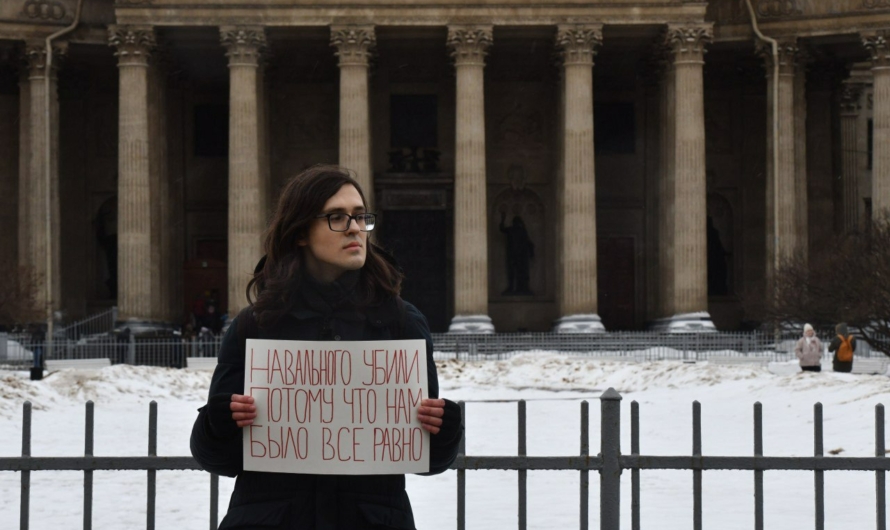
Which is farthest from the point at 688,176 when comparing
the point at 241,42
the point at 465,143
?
the point at 241,42

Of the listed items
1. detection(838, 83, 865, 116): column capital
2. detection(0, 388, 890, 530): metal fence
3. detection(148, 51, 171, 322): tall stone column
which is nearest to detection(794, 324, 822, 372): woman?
detection(0, 388, 890, 530): metal fence

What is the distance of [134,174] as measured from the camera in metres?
46.8

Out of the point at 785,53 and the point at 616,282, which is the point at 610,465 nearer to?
the point at 785,53

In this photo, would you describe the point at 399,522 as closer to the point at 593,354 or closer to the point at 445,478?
the point at 445,478

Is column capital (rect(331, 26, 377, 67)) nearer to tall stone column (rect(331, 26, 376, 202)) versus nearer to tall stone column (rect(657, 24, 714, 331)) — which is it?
tall stone column (rect(331, 26, 376, 202))

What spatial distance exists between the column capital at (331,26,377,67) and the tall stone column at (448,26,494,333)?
8.58ft

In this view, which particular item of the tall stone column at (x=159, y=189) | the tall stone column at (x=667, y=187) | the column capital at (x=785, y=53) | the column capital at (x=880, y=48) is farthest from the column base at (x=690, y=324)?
the tall stone column at (x=159, y=189)

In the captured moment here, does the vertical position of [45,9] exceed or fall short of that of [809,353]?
it exceeds it

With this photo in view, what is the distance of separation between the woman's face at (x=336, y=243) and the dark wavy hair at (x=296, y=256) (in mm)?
27

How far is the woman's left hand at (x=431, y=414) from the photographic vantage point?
584 cm

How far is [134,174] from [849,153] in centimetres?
2656

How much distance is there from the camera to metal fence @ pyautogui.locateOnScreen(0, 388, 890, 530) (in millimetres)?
8109

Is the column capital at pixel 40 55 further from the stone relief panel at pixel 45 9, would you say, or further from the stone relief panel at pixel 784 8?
the stone relief panel at pixel 784 8

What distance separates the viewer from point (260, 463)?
19.1 ft
